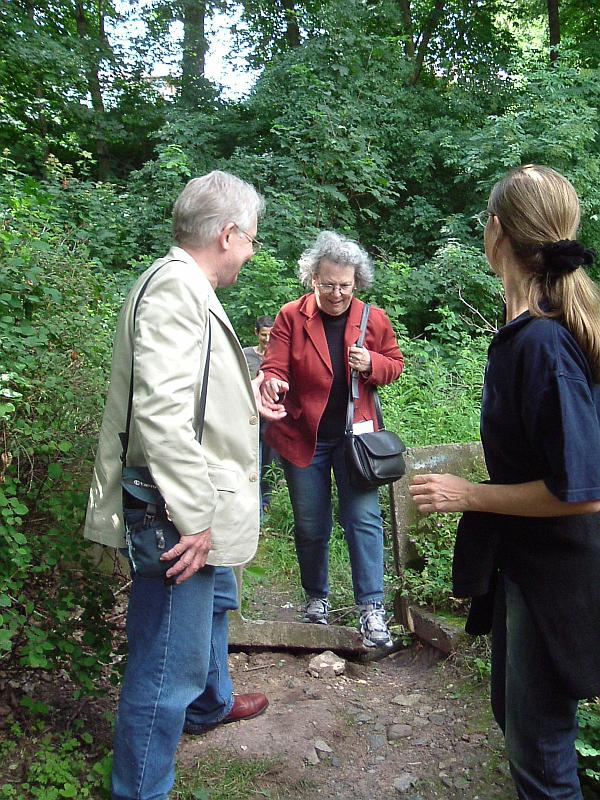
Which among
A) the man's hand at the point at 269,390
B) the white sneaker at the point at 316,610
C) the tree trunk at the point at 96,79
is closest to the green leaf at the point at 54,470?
the man's hand at the point at 269,390

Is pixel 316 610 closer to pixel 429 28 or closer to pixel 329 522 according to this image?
pixel 329 522

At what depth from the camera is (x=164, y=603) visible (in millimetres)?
2102

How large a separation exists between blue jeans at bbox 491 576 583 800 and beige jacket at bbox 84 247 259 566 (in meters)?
0.84

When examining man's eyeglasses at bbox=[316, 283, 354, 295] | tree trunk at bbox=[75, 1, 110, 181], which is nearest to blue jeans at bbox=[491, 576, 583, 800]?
man's eyeglasses at bbox=[316, 283, 354, 295]

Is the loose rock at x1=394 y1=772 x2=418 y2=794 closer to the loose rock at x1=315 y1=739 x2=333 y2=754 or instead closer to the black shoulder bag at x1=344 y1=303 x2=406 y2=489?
the loose rock at x1=315 y1=739 x2=333 y2=754

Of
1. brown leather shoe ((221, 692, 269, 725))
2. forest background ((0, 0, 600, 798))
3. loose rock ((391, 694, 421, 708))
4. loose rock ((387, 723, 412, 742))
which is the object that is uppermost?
forest background ((0, 0, 600, 798))

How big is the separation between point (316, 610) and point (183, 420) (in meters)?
2.28

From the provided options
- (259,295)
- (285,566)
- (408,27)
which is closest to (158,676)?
(285,566)

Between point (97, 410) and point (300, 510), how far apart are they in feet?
4.90

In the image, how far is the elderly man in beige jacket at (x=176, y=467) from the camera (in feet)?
6.49

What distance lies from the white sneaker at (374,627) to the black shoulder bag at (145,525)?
187 centimetres

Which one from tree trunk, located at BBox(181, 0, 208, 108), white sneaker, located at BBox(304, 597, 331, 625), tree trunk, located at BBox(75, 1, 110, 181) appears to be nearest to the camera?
white sneaker, located at BBox(304, 597, 331, 625)

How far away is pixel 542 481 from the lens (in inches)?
64.3

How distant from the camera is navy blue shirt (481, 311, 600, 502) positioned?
155 centimetres
